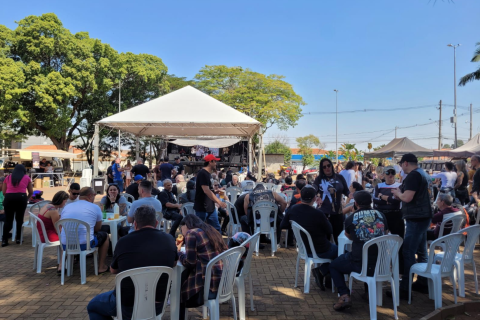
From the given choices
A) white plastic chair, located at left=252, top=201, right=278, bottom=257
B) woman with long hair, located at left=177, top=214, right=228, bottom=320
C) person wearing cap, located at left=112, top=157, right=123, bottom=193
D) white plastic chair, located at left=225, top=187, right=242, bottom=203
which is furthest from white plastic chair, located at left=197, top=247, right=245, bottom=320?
person wearing cap, located at left=112, top=157, right=123, bottom=193

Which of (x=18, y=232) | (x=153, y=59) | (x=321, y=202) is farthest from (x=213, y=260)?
(x=153, y=59)

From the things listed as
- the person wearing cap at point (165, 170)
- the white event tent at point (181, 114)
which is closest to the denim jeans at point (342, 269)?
the person wearing cap at point (165, 170)

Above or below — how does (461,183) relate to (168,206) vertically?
above

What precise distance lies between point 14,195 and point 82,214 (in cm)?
267

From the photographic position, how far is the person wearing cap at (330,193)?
5.13 metres

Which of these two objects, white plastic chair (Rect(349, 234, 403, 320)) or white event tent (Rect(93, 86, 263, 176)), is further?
white event tent (Rect(93, 86, 263, 176))

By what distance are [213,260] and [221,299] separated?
43 centimetres

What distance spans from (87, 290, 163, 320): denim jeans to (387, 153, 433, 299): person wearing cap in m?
2.60

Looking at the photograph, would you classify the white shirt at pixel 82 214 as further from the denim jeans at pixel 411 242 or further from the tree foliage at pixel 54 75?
the tree foliage at pixel 54 75

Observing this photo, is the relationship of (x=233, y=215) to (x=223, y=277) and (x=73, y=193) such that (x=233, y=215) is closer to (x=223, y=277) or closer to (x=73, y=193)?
(x=73, y=193)

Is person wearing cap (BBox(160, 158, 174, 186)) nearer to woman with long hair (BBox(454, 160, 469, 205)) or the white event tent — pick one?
the white event tent

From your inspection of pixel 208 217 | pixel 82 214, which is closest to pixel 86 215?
pixel 82 214

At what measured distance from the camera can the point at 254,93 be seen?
3172 centimetres

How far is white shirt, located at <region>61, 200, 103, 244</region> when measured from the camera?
14.8 feet
